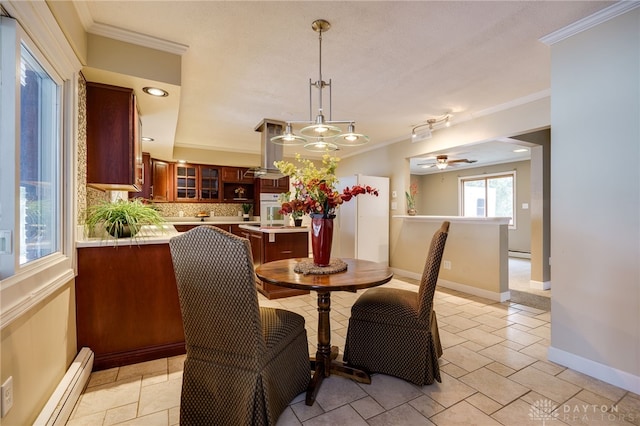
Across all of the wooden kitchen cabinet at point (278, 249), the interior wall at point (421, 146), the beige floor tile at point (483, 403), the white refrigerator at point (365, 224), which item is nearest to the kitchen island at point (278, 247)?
the wooden kitchen cabinet at point (278, 249)

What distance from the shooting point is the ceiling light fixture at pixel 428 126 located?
13.5 feet

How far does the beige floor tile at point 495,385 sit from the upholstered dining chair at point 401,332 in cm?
26

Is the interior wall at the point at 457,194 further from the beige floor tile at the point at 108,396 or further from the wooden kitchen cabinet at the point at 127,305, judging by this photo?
the beige floor tile at the point at 108,396

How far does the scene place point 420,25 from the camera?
210 cm

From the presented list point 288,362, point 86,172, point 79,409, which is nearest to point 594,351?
point 288,362

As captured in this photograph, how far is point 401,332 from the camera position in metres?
1.93

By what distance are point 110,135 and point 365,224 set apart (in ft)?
12.2

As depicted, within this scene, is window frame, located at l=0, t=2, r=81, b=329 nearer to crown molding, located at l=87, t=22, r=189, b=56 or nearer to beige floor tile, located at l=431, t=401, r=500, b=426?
crown molding, located at l=87, t=22, r=189, b=56

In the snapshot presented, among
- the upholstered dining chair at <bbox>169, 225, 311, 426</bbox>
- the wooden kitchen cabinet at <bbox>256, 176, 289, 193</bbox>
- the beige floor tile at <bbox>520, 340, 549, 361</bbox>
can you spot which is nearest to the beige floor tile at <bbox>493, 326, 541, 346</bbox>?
the beige floor tile at <bbox>520, 340, 549, 361</bbox>

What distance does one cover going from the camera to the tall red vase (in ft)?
6.51

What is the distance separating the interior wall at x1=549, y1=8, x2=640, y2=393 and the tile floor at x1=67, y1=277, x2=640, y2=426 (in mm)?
240

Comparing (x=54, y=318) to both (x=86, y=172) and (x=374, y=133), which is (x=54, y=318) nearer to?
(x=86, y=172)

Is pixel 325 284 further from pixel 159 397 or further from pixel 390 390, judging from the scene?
pixel 159 397

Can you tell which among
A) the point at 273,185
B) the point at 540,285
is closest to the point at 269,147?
the point at 273,185
